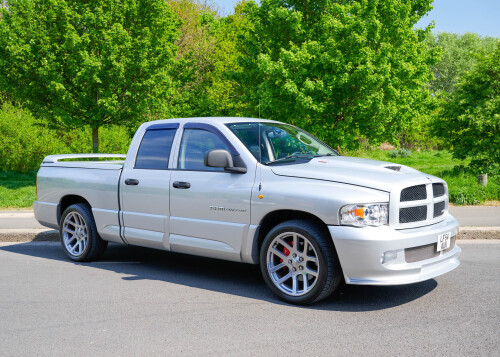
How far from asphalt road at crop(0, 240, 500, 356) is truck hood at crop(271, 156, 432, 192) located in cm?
121

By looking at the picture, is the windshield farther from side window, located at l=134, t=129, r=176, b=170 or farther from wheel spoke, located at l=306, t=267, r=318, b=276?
wheel spoke, located at l=306, t=267, r=318, b=276

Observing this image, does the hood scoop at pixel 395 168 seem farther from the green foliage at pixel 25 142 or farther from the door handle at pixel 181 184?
the green foliage at pixel 25 142

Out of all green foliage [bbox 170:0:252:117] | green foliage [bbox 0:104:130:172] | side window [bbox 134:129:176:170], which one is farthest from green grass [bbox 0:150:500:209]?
green foliage [bbox 170:0:252:117]

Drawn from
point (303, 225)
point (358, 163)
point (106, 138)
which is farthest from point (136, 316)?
point (106, 138)

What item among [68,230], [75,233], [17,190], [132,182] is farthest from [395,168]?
[17,190]

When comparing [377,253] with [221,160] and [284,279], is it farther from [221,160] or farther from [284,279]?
[221,160]

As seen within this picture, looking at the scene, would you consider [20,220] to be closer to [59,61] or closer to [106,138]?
[59,61]

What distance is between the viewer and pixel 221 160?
221 inches

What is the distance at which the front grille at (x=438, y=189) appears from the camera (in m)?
5.45

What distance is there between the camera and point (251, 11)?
70.7 feet

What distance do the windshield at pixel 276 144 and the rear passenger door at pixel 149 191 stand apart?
3.19 ft

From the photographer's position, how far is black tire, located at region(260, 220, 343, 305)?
5055mm

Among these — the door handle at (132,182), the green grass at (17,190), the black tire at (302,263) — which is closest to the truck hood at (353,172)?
the black tire at (302,263)

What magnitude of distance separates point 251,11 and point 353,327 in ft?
61.6
